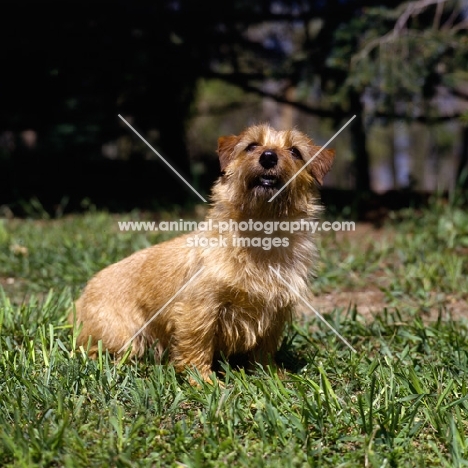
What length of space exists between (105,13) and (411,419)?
7.62m

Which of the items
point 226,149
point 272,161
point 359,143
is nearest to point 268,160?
point 272,161

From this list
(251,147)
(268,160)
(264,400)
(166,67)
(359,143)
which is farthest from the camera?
(359,143)

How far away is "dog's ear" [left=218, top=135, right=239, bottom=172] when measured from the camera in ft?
12.9

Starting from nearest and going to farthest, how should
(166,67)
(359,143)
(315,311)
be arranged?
(315,311) < (166,67) < (359,143)

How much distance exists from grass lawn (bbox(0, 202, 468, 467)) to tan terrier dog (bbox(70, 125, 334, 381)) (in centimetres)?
21

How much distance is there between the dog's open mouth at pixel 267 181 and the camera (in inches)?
142

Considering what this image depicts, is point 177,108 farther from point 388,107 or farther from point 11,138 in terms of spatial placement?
point 388,107

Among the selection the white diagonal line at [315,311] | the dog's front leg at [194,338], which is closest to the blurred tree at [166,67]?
the white diagonal line at [315,311]

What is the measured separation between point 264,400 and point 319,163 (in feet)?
5.08

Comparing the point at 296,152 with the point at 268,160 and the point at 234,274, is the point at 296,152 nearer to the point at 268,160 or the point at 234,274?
the point at 268,160

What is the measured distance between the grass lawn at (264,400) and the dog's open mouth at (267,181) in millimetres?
1125

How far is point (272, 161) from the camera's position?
11.8 feet

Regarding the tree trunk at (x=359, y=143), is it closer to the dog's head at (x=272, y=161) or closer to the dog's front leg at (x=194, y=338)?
the dog's head at (x=272, y=161)

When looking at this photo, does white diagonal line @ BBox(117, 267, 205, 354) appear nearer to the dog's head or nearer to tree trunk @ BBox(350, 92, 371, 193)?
the dog's head
